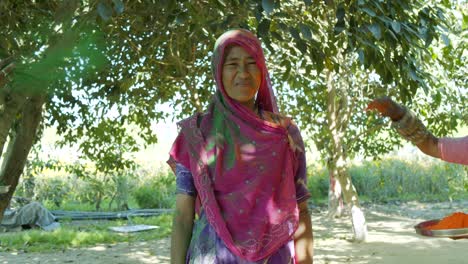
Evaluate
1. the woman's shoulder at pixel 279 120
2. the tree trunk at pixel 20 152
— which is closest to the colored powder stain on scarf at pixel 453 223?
the woman's shoulder at pixel 279 120

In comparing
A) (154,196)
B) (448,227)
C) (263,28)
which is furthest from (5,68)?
(154,196)

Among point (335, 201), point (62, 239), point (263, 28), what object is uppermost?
point (263, 28)

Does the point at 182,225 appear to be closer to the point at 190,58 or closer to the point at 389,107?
the point at 389,107

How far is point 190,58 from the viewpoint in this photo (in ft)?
20.6

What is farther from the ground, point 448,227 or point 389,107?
point 389,107

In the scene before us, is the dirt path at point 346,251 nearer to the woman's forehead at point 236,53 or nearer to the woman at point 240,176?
the woman at point 240,176

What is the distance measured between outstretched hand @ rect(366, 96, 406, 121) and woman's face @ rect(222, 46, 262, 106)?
391mm

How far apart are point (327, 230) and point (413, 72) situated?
8243 mm

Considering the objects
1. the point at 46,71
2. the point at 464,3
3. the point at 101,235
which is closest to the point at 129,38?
the point at 46,71

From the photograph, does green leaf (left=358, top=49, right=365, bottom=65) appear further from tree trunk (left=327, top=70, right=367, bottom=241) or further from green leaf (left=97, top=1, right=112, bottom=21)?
tree trunk (left=327, top=70, right=367, bottom=241)

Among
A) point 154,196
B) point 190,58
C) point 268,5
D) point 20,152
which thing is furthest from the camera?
point 154,196

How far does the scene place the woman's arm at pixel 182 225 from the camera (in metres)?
1.82

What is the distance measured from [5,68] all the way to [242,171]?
207 cm

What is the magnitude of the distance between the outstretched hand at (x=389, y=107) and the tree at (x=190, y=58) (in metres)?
0.80
